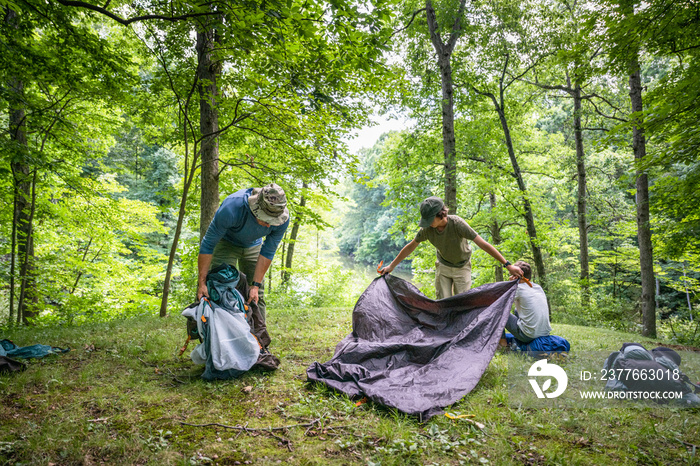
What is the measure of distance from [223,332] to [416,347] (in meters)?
1.85

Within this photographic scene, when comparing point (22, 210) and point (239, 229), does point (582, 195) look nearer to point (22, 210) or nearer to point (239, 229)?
point (239, 229)

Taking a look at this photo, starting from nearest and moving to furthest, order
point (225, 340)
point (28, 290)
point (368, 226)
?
point (225, 340), point (28, 290), point (368, 226)

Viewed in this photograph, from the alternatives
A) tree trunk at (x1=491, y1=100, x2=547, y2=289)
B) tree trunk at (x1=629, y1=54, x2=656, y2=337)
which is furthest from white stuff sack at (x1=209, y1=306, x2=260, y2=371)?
tree trunk at (x1=491, y1=100, x2=547, y2=289)

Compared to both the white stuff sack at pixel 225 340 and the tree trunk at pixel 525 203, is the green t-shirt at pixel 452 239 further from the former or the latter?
the tree trunk at pixel 525 203

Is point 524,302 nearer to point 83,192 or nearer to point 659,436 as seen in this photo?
point 659,436

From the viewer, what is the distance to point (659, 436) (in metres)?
2.12

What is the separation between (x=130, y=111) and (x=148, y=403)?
18.1 feet

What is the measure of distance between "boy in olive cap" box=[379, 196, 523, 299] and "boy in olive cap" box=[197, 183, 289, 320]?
1.50 meters

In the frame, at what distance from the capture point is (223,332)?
301 cm

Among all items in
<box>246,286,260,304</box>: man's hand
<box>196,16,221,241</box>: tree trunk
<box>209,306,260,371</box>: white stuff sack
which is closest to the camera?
<box>209,306,260,371</box>: white stuff sack

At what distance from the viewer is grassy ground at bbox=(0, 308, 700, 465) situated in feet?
6.40

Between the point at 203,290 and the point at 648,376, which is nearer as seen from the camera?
the point at 648,376

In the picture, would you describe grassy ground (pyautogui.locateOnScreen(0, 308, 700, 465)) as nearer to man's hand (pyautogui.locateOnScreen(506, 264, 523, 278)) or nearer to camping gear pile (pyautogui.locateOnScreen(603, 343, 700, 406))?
camping gear pile (pyautogui.locateOnScreen(603, 343, 700, 406))

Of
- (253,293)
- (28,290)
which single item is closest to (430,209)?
(253,293)
